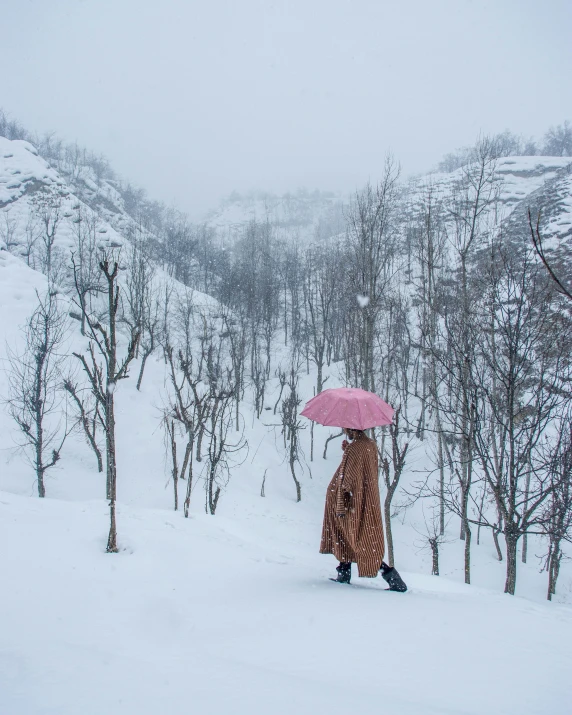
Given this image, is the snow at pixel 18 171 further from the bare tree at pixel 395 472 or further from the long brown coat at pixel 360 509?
the long brown coat at pixel 360 509

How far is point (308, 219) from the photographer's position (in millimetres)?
99875

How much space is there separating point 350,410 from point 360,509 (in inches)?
42.6

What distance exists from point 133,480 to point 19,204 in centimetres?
3804

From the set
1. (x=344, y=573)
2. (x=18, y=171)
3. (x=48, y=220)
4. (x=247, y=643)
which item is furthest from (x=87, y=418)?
(x=18, y=171)

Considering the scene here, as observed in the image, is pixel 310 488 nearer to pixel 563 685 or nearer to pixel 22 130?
pixel 563 685

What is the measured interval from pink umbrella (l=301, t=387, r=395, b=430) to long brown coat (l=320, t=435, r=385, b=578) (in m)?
0.31

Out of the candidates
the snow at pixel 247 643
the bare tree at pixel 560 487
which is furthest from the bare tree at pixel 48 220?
the bare tree at pixel 560 487

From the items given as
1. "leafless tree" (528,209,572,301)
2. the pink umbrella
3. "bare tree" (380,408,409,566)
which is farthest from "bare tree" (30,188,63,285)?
"leafless tree" (528,209,572,301)

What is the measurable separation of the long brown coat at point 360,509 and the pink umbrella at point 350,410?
0.31 meters

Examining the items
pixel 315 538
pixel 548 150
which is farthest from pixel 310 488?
pixel 548 150

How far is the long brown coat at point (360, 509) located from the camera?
13.5 feet

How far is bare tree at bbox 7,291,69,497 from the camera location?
47.7 feet

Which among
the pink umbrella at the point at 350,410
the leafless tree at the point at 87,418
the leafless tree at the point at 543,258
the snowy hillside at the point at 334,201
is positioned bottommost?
the leafless tree at the point at 87,418

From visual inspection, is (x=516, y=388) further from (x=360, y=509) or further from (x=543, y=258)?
(x=543, y=258)
